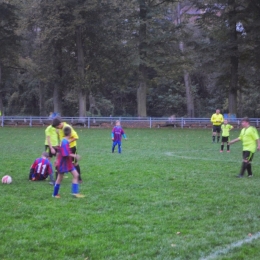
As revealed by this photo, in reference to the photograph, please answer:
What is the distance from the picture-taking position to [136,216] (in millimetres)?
7430

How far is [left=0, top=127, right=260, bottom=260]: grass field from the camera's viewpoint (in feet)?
18.8

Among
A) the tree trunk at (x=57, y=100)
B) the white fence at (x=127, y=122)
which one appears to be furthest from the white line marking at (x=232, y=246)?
the tree trunk at (x=57, y=100)

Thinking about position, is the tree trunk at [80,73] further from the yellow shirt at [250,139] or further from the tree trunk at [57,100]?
the yellow shirt at [250,139]

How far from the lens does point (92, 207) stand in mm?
8070

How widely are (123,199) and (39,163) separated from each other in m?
3.28

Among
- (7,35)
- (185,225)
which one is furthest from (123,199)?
(7,35)

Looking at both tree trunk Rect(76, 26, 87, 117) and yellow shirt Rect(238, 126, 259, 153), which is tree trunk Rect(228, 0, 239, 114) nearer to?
tree trunk Rect(76, 26, 87, 117)

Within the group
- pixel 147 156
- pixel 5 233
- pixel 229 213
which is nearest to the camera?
pixel 5 233

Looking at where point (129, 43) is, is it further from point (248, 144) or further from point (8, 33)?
point (248, 144)

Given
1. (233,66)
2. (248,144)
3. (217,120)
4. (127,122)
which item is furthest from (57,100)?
(248,144)

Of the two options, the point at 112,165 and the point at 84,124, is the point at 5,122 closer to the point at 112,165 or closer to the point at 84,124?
the point at 84,124

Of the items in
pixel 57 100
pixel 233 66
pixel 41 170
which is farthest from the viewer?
pixel 57 100

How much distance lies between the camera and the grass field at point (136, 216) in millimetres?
5738

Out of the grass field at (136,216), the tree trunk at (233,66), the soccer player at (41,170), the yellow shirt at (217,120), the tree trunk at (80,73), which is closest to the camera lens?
the grass field at (136,216)
